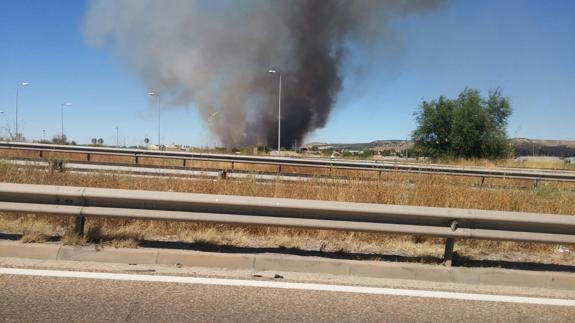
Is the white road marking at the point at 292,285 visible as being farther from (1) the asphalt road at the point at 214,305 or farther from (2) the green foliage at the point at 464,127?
(2) the green foliage at the point at 464,127

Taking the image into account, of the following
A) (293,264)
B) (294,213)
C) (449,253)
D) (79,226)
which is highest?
(294,213)

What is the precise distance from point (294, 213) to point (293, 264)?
0.54m

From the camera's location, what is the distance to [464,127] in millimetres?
39031

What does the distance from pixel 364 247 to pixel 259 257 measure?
140 cm

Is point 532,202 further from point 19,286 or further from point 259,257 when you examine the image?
point 19,286

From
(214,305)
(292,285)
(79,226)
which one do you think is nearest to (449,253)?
(292,285)

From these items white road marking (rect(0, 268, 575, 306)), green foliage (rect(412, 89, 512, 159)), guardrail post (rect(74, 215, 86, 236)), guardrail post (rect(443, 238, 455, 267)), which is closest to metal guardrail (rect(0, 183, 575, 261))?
guardrail post (rect(443, 238, 455, 267))

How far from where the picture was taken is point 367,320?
395cm

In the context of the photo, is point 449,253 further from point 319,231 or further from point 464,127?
point 464,127

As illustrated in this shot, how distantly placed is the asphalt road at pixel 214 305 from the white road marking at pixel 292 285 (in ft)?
0.27

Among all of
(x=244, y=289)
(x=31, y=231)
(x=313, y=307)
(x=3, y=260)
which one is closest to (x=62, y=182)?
(x=31, y=231)

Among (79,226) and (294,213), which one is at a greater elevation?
(294,213)

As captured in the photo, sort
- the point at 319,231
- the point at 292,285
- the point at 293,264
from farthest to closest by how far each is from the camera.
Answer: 1. the point at 319,231
2. the point at 293,264
3. the point at 292,285

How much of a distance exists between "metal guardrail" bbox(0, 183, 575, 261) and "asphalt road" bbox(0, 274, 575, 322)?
0.82 m
